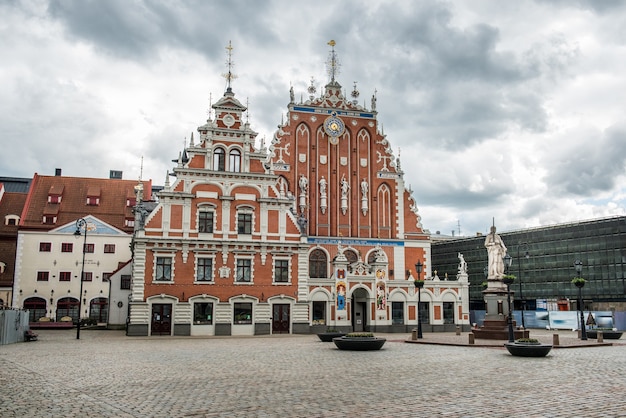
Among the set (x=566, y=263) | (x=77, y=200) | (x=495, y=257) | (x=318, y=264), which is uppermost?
(x=77, y=200)

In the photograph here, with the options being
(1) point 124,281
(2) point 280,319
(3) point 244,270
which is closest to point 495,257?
(2) point 280,319

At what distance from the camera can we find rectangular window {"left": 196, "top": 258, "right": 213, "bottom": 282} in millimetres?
42594

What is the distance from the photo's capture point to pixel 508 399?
41.9 ft

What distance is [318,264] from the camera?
51125 mm

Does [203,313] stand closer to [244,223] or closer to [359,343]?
[244,223]

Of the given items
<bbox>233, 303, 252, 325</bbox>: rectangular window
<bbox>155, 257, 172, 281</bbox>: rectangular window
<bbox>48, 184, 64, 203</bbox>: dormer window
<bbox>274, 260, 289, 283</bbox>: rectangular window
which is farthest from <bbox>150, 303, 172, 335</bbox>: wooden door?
<bbox>48, 184, 64, 203</bbox>: dormer window

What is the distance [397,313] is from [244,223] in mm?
15246

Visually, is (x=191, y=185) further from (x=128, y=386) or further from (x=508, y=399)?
(x=508, y=399)

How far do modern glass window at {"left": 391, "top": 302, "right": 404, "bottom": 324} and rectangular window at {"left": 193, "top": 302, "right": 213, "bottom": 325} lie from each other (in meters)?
15.5

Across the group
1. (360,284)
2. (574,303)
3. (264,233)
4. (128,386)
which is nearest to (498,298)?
(360,284)

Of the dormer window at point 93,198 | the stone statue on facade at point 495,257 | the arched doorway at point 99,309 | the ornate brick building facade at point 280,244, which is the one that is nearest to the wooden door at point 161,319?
the ornate brick building facade at point 280,244

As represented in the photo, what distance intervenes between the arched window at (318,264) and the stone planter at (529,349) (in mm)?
28336

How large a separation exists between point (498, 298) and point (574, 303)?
38.2 meters

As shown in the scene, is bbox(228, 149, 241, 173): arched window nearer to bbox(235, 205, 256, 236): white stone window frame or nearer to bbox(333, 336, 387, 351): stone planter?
bbox(235, 205, 256, 236): white stone window frame
